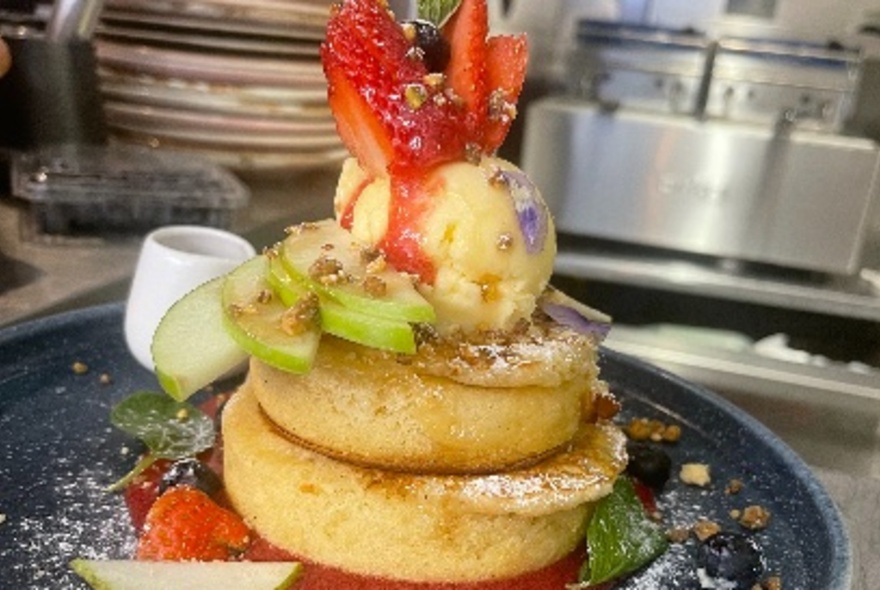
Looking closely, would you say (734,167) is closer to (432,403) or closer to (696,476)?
(696,476)

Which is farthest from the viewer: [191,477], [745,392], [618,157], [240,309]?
[618,157]

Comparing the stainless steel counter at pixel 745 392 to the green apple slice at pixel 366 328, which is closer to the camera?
the green apple slice at pixel 366 328

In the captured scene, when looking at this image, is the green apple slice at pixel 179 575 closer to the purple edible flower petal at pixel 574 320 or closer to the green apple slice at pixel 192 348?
the green apple slice at pixel 192 348

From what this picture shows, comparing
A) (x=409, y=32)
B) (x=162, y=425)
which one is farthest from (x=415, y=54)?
(x=162, y=425)

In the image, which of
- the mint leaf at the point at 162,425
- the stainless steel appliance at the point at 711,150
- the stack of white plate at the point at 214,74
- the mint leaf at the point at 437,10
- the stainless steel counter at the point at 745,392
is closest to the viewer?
the mint leaf at the point at 437,10

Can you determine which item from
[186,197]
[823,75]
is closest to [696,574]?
[186,197]

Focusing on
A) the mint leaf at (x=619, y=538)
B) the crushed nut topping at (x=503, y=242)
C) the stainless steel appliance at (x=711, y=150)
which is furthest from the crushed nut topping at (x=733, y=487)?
the stainless steel appliance at (x=711, y=150)

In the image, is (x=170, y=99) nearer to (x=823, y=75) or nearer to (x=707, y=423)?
(x=707, y=423)
